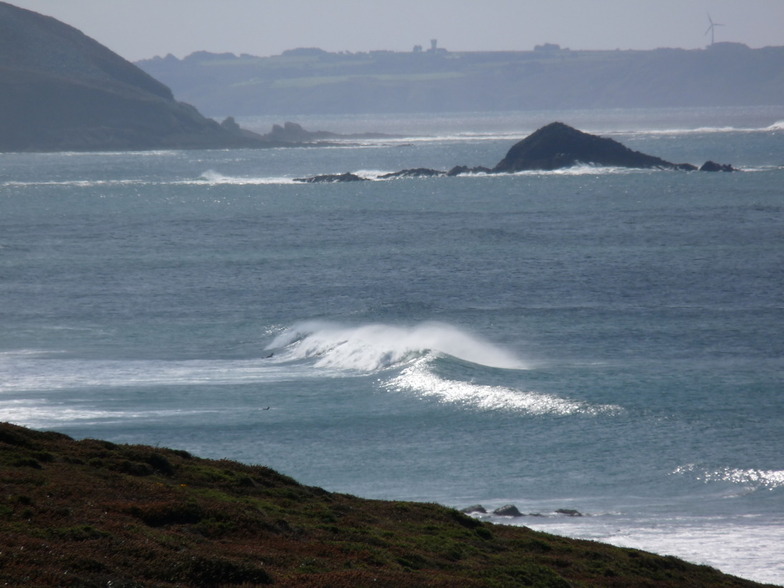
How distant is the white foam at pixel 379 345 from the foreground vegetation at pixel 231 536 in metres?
20.4

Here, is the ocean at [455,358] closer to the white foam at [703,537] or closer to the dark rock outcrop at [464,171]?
the white foam at [703,537]

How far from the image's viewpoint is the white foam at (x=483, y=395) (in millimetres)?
35166

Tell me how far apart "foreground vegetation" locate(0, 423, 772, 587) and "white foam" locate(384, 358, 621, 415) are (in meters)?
13.1

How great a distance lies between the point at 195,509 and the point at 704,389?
22.6 metres

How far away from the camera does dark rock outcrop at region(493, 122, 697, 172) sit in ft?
479

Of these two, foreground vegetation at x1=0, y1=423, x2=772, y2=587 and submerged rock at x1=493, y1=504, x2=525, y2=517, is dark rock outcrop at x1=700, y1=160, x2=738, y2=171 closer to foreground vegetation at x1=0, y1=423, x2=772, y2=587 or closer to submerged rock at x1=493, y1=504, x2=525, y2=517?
submerged rock at x1=493, y1=504, x2=525, y2=517

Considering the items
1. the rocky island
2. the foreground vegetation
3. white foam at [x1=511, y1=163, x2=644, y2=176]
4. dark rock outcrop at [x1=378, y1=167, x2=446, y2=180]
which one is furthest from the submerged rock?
dark rock outcrop at [x1=378, y1=167, x2=446, y2=180]

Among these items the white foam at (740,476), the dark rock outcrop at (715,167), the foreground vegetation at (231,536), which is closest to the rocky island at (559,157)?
the dark rock outcrop at (715,167)

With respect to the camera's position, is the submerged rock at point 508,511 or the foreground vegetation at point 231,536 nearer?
the foreground vegetation at point 231,536

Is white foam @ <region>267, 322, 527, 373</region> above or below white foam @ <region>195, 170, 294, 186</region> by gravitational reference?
below

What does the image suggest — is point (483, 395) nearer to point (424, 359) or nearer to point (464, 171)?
point (424, 359)

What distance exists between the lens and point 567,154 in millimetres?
147750

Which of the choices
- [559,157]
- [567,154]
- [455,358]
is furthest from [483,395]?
[567,154]

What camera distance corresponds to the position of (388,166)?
581ft
